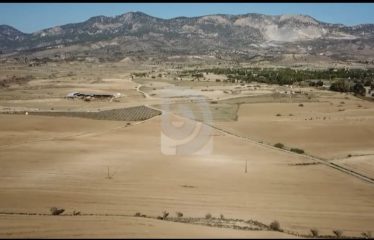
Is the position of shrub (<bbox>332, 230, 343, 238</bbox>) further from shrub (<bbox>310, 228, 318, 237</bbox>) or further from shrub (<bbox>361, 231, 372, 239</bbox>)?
shrub (<bbox>361, 231, 372, 239</bbox>)

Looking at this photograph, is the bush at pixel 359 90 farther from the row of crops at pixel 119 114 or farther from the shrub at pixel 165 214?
the shrub at pixel 165 214

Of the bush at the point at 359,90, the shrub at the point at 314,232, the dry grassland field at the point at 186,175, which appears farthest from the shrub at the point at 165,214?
the bush at the point at 359,90

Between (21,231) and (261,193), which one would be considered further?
(261,193)

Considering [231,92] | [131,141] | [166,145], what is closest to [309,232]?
[166,145]

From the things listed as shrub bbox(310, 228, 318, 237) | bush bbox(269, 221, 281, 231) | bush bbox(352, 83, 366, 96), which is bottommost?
shrub bbox(310, 228, 318, 237)

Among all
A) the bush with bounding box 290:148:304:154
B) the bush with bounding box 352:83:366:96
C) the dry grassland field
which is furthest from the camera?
the bush with bounding box 352:83:366:96

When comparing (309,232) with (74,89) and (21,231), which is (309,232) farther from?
(74,89)

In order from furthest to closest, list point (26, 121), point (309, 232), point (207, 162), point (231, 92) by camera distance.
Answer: point (231, 92) → point (26, 121) → point (207, 162) → point (309, 232)

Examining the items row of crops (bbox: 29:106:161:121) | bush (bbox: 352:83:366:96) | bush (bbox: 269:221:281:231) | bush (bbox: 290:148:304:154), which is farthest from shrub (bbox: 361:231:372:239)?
bush (bbox: 352:83:366:96)

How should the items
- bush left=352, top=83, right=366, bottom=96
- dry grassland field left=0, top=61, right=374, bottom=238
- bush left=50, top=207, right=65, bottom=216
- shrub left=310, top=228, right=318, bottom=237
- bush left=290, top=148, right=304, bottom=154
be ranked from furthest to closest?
bush left=352, top=83, right=366, bottom=96, bush left=290, top=148, right=304, bottom=154, bush left=50, top=207, right=65, bottom=216, dry grassland field left=0, top=61, right=374, bottom=238, shrub left=310, top=228, right=318, bottom=237
